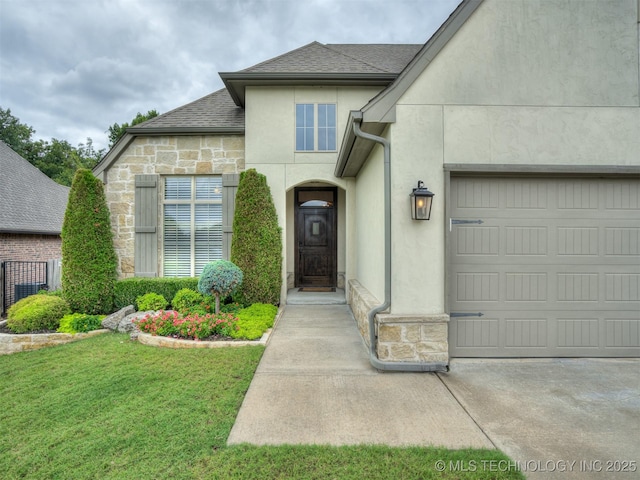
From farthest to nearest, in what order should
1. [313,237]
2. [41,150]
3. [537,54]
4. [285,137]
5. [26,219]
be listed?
[41,150] < [26,219] < [313,237] < [285,137] < [537,54]

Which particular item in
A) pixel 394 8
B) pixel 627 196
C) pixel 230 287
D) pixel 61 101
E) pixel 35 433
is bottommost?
pixel 35 433

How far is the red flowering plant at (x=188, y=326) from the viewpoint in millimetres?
4316

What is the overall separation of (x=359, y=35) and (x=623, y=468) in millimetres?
30990

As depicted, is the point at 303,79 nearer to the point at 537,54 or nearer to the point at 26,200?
the point at 537,54

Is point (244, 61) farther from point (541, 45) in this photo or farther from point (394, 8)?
point (541, 45)

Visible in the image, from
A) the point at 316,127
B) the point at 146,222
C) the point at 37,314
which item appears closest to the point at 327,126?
the point at 316,127

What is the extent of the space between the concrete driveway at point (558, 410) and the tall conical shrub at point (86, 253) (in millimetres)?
6323

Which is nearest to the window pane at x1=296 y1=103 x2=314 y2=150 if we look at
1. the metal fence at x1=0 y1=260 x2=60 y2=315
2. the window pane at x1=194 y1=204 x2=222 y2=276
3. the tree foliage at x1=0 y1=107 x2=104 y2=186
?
the window pane at x1=194 y1=204 x2=222 y2=276

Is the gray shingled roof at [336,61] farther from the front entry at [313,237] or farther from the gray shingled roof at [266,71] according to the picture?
the front entry at [313,237]

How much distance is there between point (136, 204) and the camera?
6.70m

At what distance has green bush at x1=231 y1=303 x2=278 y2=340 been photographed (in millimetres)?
4371

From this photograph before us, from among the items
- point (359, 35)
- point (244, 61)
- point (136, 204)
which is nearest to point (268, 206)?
point (136, 204)

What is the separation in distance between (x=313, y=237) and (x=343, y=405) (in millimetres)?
5683

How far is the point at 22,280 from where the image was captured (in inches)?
299
